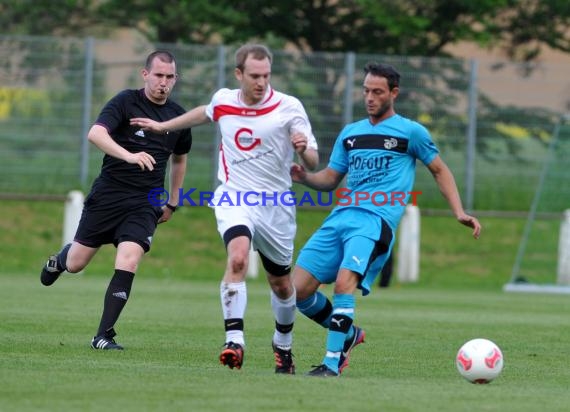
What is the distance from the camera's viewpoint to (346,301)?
31.4 feet

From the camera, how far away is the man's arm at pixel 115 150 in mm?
10289

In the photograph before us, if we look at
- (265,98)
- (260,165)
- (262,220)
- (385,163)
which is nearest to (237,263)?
(262,220)

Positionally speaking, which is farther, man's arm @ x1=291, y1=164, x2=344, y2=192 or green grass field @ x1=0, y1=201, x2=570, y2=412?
man's arm @ x1=291, y1=164, x2=344, y2=192

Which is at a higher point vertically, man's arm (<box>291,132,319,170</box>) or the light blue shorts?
man's arm (<box>291,132,319,170</box>)

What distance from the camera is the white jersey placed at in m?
9.73

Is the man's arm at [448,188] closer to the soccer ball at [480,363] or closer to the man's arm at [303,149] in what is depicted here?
the man's arm at [303,149]

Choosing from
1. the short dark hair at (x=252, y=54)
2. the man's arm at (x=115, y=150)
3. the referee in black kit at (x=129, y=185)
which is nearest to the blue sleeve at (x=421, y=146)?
the short dark hair at (x=252, y=54)

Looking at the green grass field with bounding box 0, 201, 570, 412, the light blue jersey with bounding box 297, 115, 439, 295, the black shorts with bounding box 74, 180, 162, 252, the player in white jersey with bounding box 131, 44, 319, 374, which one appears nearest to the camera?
the green grass field with bounding box 0, 201, 570, 412

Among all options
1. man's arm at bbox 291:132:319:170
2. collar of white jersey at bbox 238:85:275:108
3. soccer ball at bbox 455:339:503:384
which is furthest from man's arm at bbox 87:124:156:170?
soccer ball at bbox 455:339:503:384

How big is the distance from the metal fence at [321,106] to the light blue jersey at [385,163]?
53.4ft

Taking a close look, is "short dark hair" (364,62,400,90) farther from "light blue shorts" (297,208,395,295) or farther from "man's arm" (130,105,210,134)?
"man's arm" (130,105,210,134)

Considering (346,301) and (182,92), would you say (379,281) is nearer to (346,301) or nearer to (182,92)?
(182,92)

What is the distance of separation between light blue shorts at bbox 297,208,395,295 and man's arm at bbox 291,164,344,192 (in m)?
0.27

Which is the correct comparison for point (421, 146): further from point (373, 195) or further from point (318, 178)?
point (318, 178)
